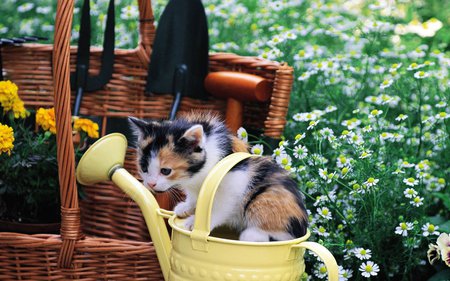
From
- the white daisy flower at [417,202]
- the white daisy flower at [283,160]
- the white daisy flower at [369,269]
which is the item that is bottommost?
the white daisy flower at [369,269]

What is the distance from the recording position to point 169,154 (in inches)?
59.2

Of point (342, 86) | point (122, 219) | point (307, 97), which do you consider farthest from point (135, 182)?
point (342, 86)

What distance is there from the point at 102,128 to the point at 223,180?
93cm

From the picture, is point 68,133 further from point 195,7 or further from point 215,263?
point 195,7

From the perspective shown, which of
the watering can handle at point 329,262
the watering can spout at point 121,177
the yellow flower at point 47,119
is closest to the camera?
the watering can handle at point 329,262

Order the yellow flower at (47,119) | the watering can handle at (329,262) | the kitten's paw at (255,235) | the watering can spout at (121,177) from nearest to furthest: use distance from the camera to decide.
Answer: the watering can handle at (329,262), the kitten's paw at (255,235), the watering can spout at (121,177), the yellow flower at (47,119)

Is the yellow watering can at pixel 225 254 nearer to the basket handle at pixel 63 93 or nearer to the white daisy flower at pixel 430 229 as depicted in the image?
the basket handle at pixel 63 93

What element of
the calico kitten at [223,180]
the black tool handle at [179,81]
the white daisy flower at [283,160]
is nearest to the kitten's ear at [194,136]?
the calico kitten at [223,180]

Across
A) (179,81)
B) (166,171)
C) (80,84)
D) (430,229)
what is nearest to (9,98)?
(80,84)

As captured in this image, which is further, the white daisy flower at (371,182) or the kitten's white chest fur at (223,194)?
the white daisy flower at (371,182)

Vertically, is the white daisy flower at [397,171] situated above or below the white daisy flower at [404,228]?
above

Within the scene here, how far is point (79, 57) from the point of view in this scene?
2.28 meters

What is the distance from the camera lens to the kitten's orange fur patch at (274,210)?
4.77ft

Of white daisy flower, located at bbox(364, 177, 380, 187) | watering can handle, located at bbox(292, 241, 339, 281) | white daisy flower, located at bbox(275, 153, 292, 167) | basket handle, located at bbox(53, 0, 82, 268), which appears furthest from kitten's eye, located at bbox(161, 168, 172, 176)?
white daisy flower, located at bbox(364, 177, 380, 187)
